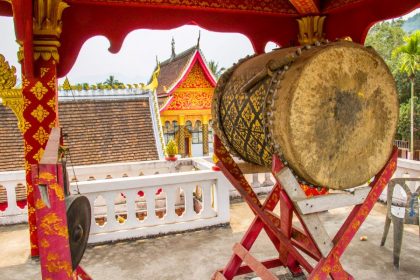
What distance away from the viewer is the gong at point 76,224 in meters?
1.93

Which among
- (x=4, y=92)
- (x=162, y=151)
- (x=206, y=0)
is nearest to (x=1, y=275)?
(x=4, y=92)

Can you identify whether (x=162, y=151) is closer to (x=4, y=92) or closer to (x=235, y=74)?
(x=4, y=92)

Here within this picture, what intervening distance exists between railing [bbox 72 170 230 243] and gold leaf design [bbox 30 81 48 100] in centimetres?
119

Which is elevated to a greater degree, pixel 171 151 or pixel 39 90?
pixel 39 90

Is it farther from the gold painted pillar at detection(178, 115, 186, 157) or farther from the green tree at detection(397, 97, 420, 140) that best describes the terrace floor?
the green tree at detection(397, 97, 420, 140)

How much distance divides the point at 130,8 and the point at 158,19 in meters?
0.35

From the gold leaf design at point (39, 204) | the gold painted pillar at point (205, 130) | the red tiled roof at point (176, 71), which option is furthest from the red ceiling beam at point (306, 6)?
the gold painted pillar at point (205, 130)

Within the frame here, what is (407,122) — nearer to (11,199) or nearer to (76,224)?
(11,199)

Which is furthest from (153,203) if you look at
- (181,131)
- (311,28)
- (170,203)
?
(181,131)

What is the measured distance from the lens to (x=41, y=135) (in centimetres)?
394

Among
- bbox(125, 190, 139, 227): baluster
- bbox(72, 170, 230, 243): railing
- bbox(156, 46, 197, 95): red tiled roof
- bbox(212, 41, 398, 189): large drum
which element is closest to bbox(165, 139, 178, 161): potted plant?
bbox(72, 170, 230, 243): railing

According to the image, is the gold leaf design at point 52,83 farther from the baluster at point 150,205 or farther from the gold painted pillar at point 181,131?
the gold painted pillar at point 181,131

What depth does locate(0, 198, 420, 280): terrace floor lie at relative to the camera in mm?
3578

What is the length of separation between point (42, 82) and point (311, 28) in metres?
3.51
